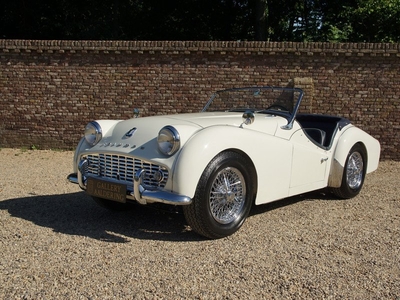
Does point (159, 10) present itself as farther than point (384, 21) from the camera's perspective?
Yes

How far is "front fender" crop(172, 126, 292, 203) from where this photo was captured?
3.53 meters

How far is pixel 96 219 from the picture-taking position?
4473 mm

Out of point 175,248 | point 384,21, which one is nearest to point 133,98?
point 175,248

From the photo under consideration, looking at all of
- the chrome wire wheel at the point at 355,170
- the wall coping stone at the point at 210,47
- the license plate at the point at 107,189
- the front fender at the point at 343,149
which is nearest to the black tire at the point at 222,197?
the license plate at the point at 107,189

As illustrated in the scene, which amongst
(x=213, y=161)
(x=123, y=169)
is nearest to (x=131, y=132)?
(x=123, y=169)

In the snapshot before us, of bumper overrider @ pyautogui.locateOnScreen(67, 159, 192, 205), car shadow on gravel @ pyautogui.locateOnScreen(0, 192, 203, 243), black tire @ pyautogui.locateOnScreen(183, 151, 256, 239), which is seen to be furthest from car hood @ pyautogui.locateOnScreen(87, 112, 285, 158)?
car shadow on gravel @ pyautogui.locateOnScreen(0, 192, 203, 243)

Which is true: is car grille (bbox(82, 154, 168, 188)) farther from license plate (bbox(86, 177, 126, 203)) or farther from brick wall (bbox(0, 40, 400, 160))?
brick wall (bbox(0, 40, 400, 160))

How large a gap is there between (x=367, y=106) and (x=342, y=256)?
5.90 metres

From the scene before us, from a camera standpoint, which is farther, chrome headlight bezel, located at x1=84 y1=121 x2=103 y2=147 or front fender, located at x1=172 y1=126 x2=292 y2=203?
chrome headlight bezel, located at x1=84 y1=121 x2=103 y2=147

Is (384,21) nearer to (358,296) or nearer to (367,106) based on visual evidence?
(367,106)

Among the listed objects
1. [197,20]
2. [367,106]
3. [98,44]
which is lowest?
[367,106]

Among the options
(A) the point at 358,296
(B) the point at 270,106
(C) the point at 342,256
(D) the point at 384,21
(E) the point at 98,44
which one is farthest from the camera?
(D) the point at 384,21

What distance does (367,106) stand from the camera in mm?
8641

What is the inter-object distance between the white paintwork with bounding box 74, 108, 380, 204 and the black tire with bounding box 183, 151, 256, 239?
0.28ft
